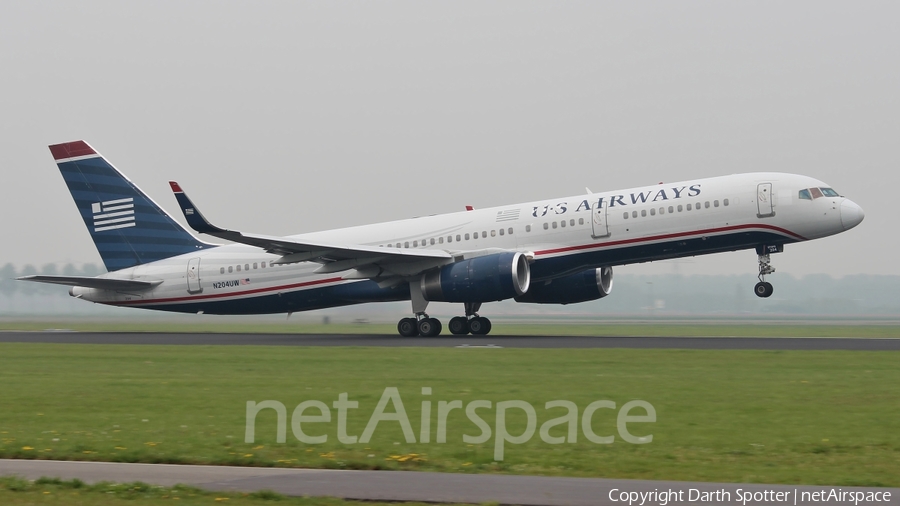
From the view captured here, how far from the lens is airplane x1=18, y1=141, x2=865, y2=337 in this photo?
31844 millimetres

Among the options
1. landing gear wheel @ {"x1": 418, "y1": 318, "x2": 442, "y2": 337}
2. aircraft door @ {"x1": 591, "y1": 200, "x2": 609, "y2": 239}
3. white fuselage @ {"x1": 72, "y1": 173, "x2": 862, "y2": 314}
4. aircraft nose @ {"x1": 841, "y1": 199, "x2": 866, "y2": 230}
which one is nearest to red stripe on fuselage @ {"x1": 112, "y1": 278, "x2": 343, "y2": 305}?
white fuselage @ {"x1": 72, "y1": 173, "x2": 862, "y2": 314}

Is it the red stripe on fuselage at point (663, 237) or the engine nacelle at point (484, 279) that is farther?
the engine nacelle at point (484, 279)

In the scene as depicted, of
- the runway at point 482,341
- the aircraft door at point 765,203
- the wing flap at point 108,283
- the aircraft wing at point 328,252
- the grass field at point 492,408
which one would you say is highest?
the aircraft door at point 765,203

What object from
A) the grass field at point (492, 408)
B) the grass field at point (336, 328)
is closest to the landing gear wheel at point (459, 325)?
the grass field at point (336, 328)

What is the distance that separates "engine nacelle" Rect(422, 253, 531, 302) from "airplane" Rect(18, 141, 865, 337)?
46mm

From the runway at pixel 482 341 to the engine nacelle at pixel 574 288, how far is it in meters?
3.21

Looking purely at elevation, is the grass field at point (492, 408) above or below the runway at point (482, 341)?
below

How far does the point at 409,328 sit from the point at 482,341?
373 cm

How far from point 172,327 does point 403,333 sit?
52.3 ft

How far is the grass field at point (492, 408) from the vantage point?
37.2 ft

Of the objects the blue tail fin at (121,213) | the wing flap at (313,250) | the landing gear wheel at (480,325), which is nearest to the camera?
the wing flap at (313,250)

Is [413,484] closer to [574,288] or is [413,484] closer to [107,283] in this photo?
[574,288]

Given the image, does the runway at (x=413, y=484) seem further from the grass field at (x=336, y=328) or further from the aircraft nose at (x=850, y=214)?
the grass field at (x=336, y=328)

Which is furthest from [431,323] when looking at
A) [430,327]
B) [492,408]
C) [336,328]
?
[492,408]
